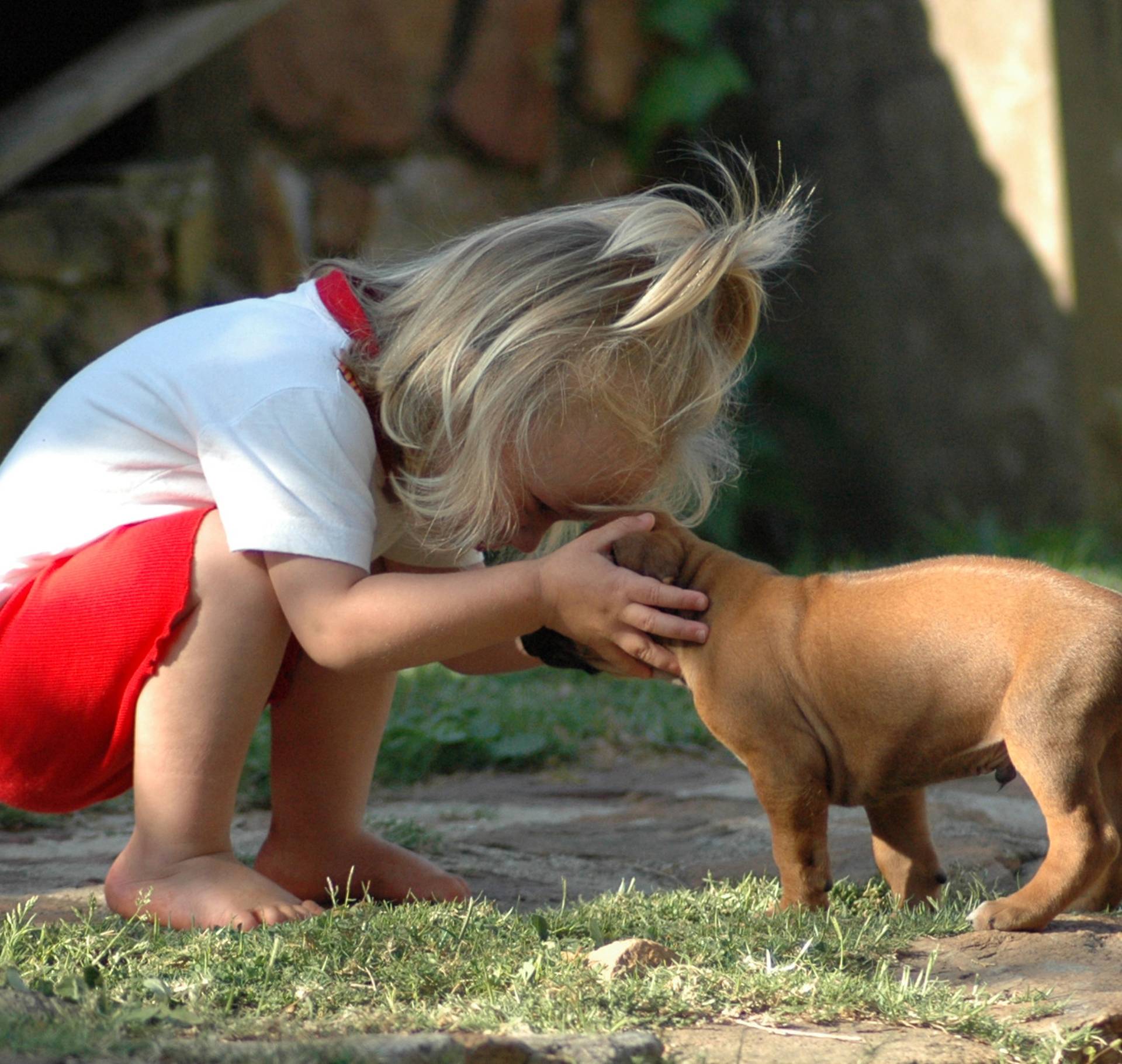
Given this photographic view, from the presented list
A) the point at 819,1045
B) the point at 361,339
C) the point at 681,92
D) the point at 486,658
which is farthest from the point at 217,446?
the point at 681,92

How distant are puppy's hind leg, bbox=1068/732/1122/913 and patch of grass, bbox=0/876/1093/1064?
30 cm

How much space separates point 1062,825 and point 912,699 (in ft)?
1.01

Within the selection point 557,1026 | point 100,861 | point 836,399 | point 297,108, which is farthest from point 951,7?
point 557,1026

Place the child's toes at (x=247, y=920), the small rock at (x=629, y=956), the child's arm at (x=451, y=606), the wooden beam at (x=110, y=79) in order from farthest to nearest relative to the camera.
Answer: the wooden beam at (x=110, y=79)
the child's arm at (x=451, y=606)
the child's toes at (x=247, y=920)
the small rock at (x=629, y=956)

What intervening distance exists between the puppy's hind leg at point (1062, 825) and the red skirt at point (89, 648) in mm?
1384

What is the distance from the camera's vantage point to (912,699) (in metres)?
2.41

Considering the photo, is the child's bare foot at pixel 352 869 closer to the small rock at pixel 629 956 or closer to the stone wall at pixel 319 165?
the small rock at pixel 629 956

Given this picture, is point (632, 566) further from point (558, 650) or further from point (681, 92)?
point (681, 92)

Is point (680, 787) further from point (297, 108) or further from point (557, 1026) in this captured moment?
point (297, 108)

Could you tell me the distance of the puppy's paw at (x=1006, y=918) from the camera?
89.0 inches

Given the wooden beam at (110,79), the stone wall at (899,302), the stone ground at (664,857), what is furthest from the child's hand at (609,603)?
the stone wall at (899,302)

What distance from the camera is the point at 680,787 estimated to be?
3676 millimetres

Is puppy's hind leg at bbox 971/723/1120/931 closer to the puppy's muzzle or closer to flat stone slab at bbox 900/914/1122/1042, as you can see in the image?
flat stone slab at bbox 900/914/1122/1042

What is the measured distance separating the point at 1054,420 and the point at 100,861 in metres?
4.98
